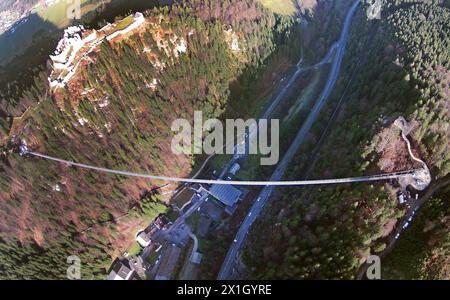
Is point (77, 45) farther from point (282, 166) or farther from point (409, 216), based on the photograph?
point (409, 216)

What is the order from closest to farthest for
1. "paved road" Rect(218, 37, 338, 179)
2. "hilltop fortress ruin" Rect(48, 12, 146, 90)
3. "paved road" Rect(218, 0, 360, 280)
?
"paved road" Rect(218, 0, 360, 280) < "hilltop fortress ruin" Rect(48, 12, 146, 90) < "paved road" Rect(218, 37, 338, 179)

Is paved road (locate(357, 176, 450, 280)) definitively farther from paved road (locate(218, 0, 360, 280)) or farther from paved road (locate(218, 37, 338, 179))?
paved road (locate(218, 37, 338, 179))

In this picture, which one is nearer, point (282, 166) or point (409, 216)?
point (409, 216)

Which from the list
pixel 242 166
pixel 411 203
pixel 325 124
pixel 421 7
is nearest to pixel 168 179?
pixel 242 166

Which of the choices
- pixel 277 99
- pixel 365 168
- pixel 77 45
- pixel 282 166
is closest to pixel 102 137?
pixel 77 45

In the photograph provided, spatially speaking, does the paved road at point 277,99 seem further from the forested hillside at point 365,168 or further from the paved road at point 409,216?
the paved road at point 409,216

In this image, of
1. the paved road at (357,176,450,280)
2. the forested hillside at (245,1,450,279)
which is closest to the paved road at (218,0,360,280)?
the forested hillside at (245,1,450,279)

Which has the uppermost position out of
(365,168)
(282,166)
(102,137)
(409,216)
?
(102,137)
